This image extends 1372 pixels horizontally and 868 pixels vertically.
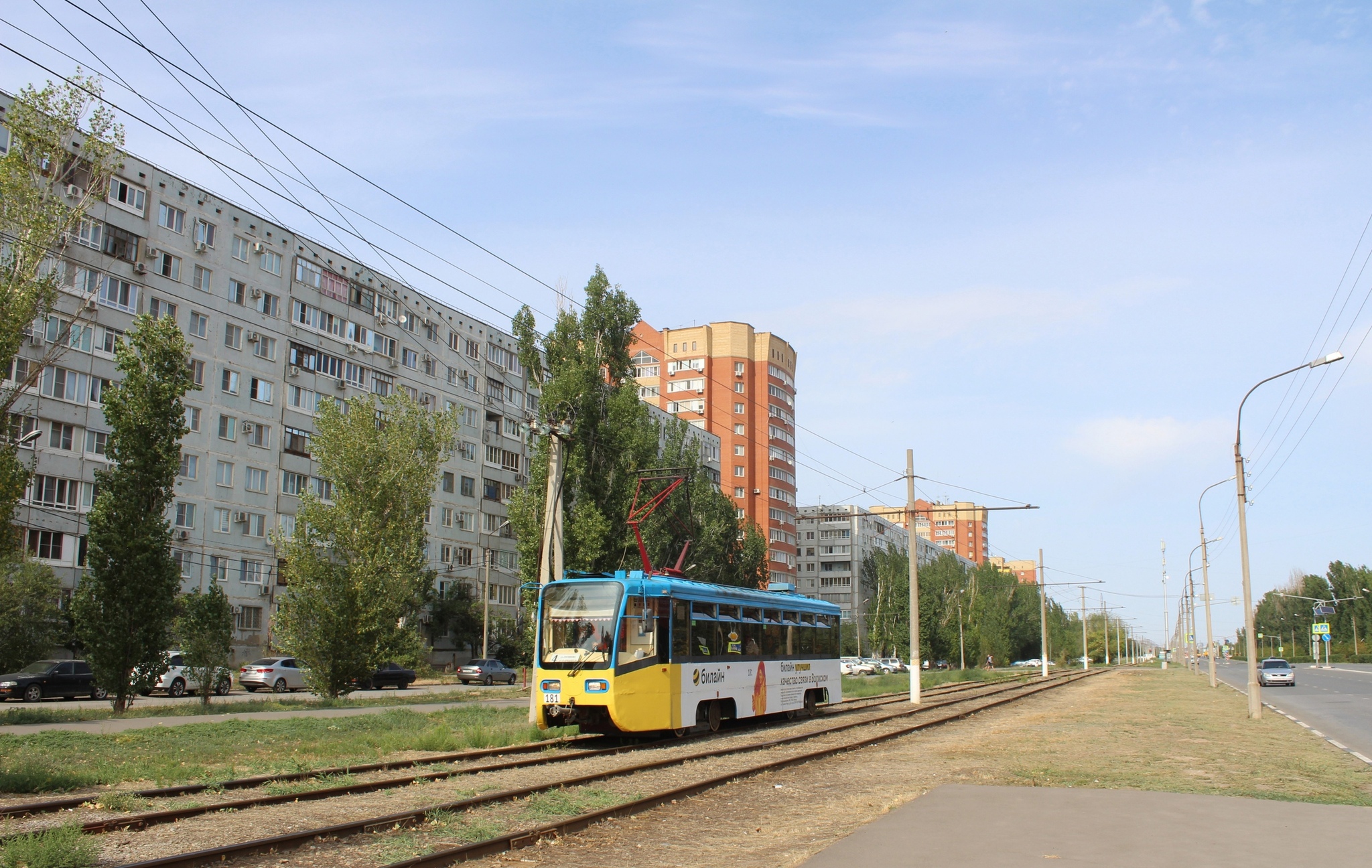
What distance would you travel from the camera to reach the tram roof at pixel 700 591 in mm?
18734

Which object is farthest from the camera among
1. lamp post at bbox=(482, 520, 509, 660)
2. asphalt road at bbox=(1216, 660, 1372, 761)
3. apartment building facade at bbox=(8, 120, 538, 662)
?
lamp post at bbox=(482, 520, 509, 660)

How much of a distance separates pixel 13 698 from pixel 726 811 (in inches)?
1144

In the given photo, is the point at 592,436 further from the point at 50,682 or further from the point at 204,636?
the point at 50,682

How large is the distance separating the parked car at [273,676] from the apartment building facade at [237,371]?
215 inches

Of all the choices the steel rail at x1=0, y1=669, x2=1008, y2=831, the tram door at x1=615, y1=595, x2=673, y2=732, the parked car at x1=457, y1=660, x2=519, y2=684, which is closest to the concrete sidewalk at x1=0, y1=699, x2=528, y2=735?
the steel rail at x1=0, y1=669, x2=1008, y2=831

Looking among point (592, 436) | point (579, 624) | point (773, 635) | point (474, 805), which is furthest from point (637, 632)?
point (592, 436)

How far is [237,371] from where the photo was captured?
50531 mm

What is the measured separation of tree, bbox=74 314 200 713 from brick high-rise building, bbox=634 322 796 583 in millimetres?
80702

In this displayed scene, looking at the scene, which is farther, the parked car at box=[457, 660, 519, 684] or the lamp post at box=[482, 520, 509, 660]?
the lamp post at box=[482, 520, 509, 660]

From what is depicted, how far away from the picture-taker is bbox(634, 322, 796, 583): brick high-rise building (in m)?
107

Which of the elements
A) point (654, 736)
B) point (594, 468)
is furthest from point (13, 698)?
point (654, 736)

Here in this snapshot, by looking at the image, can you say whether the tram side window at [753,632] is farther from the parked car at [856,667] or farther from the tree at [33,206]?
the parked car at [856,667]

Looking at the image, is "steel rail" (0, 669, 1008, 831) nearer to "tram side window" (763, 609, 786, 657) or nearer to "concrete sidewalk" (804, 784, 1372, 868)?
"tram side window" (763, 609, 786, 657)

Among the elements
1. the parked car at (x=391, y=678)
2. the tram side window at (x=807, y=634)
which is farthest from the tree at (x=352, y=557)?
the tram side window at (x=807, y=634)
